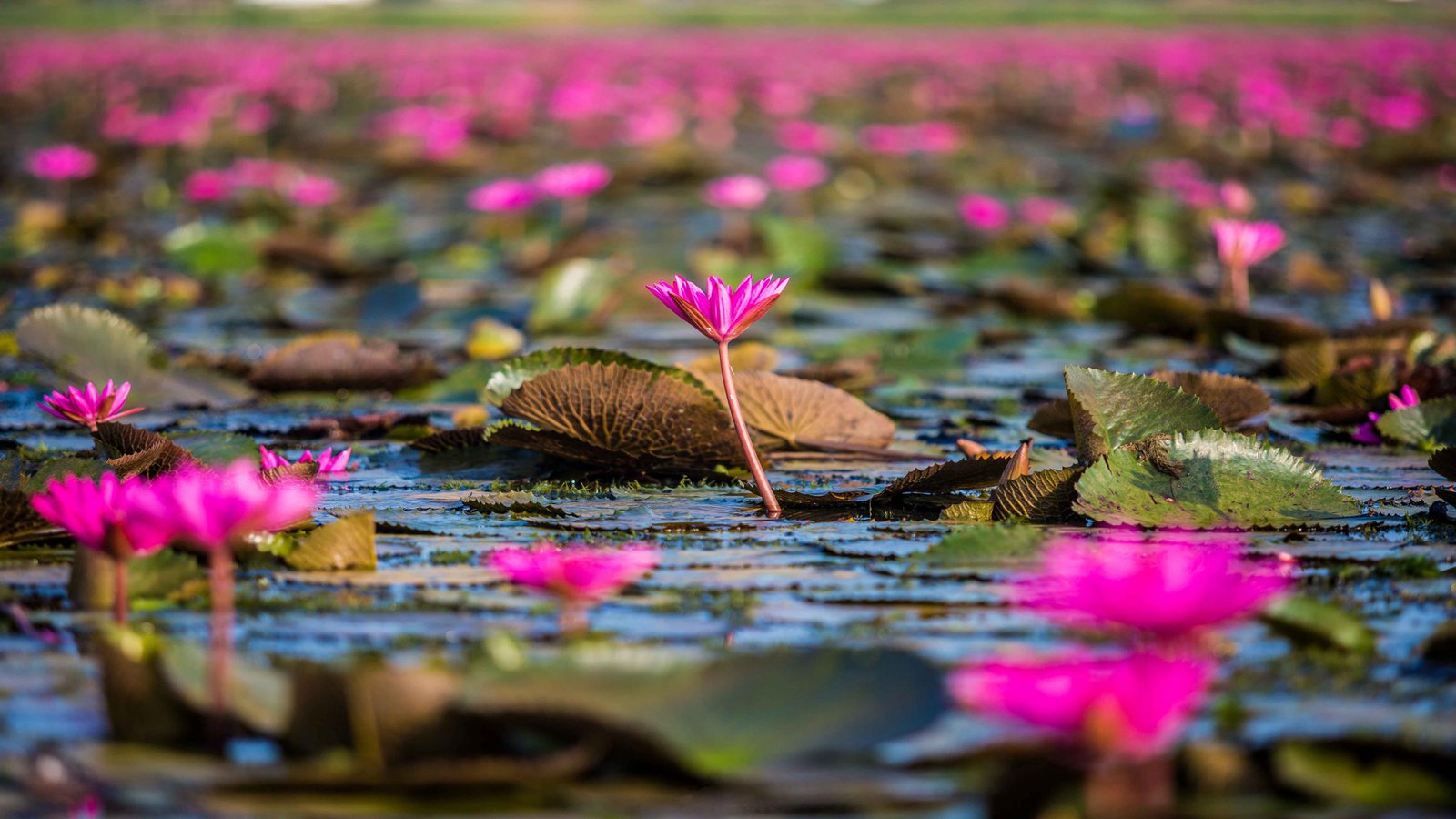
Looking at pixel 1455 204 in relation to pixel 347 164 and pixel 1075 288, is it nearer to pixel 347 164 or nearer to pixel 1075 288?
pixel 1075 288

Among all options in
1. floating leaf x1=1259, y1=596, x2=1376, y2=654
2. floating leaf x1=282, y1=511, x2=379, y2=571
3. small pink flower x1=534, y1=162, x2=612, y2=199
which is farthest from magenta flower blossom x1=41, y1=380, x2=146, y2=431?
small pink flower x1=534, y1=162, x2=612, y2=199

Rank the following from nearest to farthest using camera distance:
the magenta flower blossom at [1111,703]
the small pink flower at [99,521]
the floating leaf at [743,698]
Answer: the magenta flower blossom at [1111,703] → the floating leaf at [743,698] → the small pink flower at [99,521]

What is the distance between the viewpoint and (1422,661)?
1.59 metres

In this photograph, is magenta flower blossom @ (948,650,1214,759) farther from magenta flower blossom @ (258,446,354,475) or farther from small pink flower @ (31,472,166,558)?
magenta flower blossom @ (258,446,354,475)

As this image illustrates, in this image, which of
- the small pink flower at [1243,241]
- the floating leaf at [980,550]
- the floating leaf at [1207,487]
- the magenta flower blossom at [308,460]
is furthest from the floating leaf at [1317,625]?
the small pink flower at [1243,241]

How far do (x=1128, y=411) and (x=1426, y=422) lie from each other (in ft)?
2.65

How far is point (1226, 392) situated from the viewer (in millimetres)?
2807

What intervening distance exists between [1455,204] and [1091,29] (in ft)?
79.6

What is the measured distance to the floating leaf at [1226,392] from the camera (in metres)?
2.79

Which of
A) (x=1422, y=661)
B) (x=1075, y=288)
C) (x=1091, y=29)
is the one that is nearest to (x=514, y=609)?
(x=1422, y=661)

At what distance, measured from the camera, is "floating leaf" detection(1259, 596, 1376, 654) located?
159cm

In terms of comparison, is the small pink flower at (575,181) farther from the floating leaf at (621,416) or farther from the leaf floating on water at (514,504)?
the leaf floating on water at (514,504)

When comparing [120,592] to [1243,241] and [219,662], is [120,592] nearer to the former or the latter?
[219,662]

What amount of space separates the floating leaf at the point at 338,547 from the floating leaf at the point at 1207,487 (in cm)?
100
